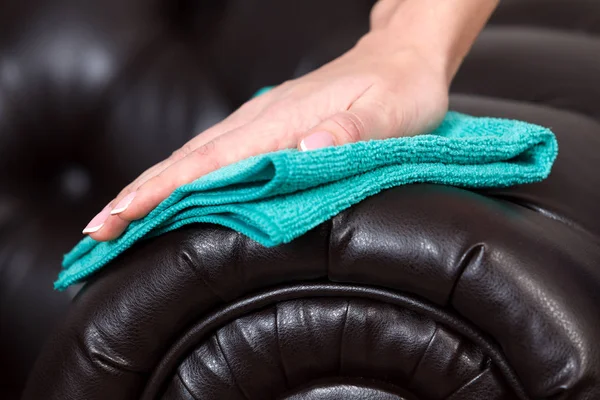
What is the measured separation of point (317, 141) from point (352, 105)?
10 cm

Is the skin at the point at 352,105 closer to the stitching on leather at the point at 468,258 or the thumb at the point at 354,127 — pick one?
the thumb at the point at 354,127

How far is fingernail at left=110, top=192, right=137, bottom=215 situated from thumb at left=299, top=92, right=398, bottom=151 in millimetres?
131

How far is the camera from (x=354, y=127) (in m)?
0.47

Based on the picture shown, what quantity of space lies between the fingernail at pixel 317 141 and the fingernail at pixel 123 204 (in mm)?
131

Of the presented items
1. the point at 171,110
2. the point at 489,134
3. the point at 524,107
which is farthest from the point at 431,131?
the point at 171,110

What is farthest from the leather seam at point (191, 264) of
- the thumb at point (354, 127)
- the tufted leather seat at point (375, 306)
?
the thumb at point (354, 127)

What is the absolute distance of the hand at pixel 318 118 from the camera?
18.1 inches

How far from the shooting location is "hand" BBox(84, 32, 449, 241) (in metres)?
0.46

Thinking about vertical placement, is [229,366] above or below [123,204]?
below

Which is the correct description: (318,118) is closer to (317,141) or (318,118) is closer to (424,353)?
(317,141)

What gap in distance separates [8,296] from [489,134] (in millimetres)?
589

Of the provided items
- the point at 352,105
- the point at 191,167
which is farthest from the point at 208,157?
the point at 352,105

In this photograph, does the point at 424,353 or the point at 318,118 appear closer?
the point at 424,353

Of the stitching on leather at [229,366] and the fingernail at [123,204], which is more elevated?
the fingernail at [123,204]
